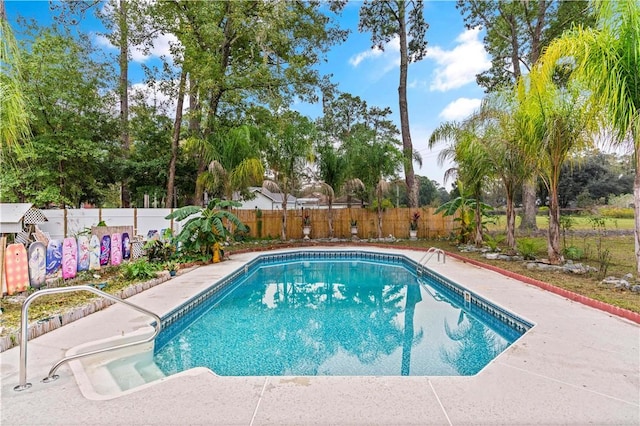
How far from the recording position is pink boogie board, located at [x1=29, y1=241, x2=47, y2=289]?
5.96 metres

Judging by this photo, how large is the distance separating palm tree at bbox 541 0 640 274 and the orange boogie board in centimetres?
1046

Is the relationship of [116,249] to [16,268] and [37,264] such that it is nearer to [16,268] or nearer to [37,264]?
[37,264]

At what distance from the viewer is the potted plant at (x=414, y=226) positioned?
54.7 feet

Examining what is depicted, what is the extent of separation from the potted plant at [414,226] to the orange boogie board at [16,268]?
14.5 m

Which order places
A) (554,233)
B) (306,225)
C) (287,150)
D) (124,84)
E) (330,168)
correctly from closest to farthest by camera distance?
(554,233) < (287,150) < (124,84) < (330,168) < (306,225)

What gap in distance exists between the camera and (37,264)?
604cm

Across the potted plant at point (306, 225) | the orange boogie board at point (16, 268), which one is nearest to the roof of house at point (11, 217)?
the orange boogie board at point (16, 268)

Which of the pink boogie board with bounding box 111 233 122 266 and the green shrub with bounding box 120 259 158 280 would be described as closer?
the green shrub with bounding box 120 259 158 280

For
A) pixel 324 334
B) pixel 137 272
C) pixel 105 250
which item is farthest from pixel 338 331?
pixel 105 250

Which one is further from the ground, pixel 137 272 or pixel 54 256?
pixel 54 256

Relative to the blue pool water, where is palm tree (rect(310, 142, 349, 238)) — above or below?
above

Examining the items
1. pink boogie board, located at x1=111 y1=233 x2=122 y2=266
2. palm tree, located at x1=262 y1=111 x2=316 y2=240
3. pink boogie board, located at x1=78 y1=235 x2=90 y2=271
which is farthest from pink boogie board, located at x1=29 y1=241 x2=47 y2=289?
palm tree, located at x1=262 y1=111 x2=316 y2=240

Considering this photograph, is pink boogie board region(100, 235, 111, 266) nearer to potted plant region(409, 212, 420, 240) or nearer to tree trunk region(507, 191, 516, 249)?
tree trunk region(507, 191, 516, 249)

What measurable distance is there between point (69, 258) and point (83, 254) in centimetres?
52
